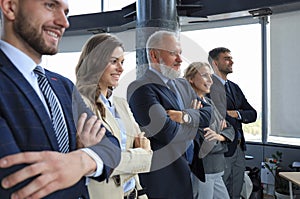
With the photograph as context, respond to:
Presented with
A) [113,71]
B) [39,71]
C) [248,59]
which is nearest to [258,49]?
[248,59]

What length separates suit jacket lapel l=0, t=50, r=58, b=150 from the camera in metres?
1.00

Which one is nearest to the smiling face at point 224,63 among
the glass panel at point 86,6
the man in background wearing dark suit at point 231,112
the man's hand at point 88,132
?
the man in background wearing dark suit at point 231,112

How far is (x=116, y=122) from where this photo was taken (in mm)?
1717

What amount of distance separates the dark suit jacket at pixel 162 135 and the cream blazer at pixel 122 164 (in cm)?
23

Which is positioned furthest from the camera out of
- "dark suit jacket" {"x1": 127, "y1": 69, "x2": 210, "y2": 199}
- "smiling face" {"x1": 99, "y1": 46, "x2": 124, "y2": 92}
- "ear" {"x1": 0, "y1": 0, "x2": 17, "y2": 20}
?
"dark suit jacket" {"x1": 127, "y1": 69, "x2": 210, "y2": 199}

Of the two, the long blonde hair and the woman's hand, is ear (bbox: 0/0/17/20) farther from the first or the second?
the woman's hand

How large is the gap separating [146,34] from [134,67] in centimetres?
117

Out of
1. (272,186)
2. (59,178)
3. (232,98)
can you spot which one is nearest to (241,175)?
(232,98)

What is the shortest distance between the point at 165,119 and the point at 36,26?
112cm

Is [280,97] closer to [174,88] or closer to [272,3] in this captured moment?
[272,3]

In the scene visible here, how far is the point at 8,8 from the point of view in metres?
1.02

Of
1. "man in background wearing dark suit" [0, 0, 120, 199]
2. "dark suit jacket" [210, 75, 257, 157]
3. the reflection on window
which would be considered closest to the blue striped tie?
"man in background wearing dark suit" [0, 0, 120, 199]

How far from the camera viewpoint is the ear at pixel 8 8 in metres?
1.01

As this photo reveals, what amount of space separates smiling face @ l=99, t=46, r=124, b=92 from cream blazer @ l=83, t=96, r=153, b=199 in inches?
5.7
